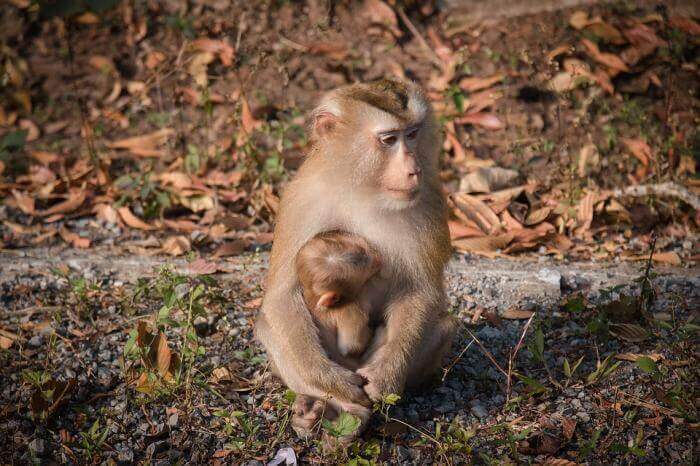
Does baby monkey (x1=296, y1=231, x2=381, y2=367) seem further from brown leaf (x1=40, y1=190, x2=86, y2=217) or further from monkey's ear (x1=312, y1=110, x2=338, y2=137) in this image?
brown leaf (x1=40, y1=190, x2=86, y2=217)

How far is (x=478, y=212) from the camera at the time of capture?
5336mm

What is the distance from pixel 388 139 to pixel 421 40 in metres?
4.11

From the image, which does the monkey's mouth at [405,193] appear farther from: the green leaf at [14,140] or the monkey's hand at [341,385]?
the green leaf at [14,140]

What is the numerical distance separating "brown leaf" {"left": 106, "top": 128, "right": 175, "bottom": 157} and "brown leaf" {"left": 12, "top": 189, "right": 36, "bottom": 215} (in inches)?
36.9

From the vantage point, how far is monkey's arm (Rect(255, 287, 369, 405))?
3186mm

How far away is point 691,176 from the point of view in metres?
5.64

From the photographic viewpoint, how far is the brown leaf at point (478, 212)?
5.23m

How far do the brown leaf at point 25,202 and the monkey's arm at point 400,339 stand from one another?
3.31 m

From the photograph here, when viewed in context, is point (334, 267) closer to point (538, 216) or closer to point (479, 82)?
point (538, 216)

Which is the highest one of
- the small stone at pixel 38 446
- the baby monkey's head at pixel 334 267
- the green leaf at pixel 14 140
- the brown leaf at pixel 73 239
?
the baby monkey's head at pixel 334 267

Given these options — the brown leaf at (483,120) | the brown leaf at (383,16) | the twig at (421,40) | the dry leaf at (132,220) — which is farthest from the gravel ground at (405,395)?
the brown leaf at (383,16)

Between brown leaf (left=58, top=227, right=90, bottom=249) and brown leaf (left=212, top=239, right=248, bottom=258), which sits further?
brown leaf (left=58, top=227, right=90, bottom=249)

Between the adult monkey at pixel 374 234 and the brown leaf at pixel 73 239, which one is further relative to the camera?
the brown leaf at pixel 73 239

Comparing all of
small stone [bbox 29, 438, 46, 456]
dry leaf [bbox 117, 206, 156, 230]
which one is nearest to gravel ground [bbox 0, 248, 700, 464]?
small stone [bbox 29, 438, 46, 456]
